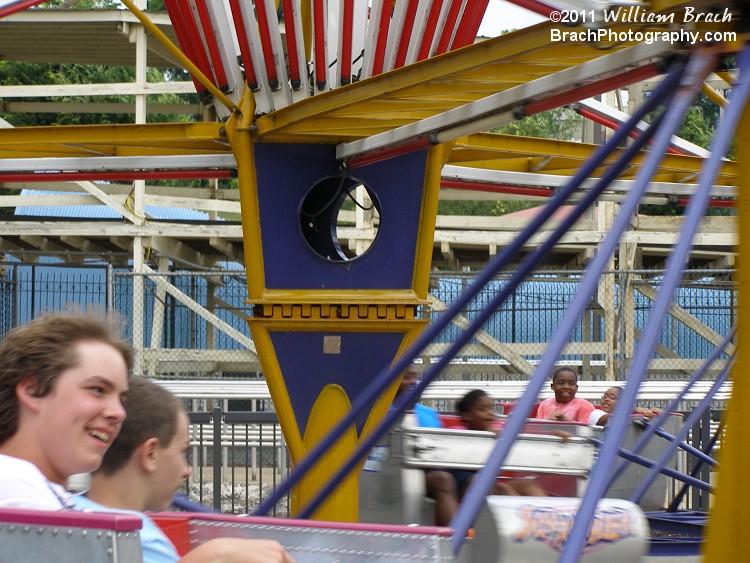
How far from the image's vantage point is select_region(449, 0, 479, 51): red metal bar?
8.00 meters

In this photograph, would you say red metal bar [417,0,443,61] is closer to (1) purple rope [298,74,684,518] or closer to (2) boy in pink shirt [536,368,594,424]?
(2) boy in pink shirt [536,368,594,424]

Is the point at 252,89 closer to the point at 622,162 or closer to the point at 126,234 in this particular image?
the point at 622,162

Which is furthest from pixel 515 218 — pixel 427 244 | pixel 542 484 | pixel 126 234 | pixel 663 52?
pixel 663 52

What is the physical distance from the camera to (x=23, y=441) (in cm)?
238

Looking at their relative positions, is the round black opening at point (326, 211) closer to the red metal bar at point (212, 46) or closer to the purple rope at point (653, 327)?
the red metal bar at point (212, 46)

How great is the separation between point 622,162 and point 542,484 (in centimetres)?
335

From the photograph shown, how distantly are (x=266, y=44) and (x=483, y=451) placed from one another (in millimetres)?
3175

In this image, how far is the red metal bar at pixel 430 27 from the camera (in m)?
7.64

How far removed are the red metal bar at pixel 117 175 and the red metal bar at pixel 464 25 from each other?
205cm

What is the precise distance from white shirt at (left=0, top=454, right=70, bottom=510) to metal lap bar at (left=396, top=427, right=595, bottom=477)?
391cm

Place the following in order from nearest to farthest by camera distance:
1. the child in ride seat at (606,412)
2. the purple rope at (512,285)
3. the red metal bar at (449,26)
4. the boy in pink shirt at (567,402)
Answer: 1. the purple rope at (512,285)
2. the red metal bar at (449,26)
3. the child in ride seat at (606,412)
4. the boy in pink shirt at (567,402)

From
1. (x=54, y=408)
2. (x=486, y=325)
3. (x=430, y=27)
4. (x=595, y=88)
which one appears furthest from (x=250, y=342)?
(x=54, y=408)

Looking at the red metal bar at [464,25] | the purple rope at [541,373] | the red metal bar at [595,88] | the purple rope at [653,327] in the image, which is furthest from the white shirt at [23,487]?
the red metal bar at [464,25]

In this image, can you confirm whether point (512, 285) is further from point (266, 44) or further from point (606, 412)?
point (606, 412)
